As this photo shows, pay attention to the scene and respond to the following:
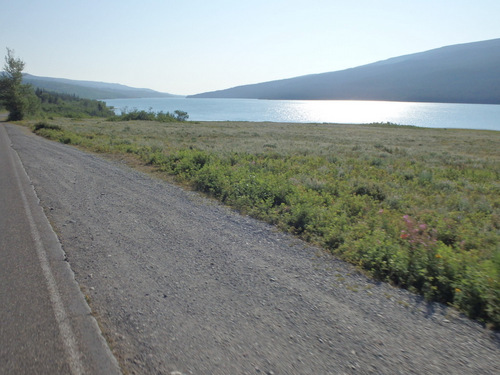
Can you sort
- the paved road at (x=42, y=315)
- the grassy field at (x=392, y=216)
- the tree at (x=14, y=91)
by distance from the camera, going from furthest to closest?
the tree at (x=14, y=91) → the grassy field at (x=392, y=216) → the paved road at (x=42, y=315)

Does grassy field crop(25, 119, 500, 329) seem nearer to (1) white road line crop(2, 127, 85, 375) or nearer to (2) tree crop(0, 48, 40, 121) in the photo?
(1) white road line crop(2, 127, 85, 375)

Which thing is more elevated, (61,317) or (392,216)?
(61,317)

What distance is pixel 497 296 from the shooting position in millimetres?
3805

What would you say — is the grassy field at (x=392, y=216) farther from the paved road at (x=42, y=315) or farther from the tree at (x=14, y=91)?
the tree at (x=14, y=91)

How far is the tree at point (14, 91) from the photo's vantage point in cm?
5281

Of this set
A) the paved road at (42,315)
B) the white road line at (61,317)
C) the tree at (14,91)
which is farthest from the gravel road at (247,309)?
the tree at (14,91)

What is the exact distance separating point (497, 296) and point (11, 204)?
938 centimetres

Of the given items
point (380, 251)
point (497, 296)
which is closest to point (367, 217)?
point (380, 251)

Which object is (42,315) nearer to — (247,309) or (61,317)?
(61,317)

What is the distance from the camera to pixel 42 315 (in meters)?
3.62

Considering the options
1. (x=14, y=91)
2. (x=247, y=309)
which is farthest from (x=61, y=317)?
(x=14, y=91)

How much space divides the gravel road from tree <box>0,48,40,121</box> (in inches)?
2300

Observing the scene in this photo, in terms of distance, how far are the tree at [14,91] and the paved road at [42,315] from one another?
58.5 m

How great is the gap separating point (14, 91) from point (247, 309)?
6315 cm
